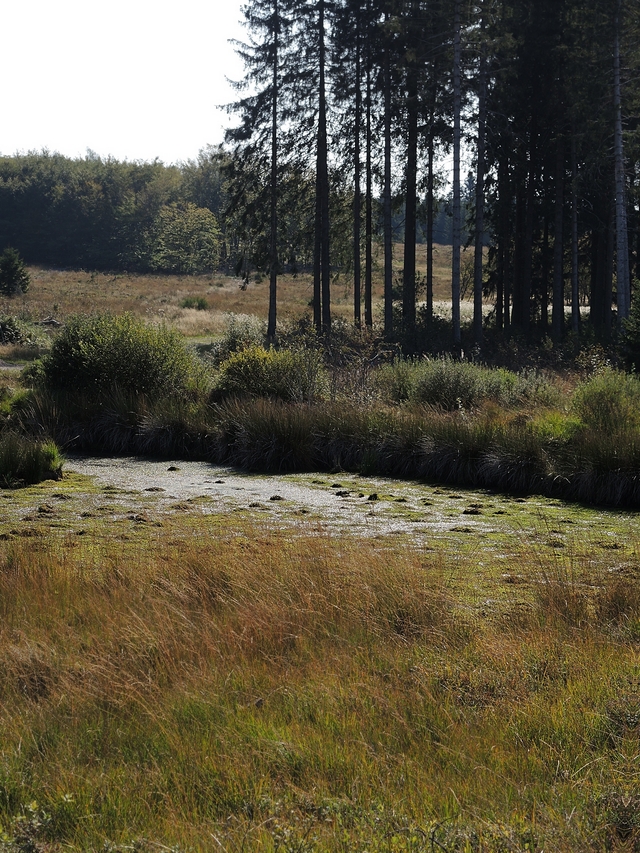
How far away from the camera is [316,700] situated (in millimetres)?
4262

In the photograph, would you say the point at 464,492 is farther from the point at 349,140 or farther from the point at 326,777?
the point at 349,140

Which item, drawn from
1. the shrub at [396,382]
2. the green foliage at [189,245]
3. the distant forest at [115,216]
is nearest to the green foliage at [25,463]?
the shrub at [396,382]

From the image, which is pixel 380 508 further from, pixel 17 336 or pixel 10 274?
pixel 10 274

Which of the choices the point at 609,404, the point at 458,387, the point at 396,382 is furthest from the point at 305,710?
the point at 396,382

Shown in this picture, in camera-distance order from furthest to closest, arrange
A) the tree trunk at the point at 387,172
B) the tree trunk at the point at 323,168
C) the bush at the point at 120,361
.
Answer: the tree trunk at the point at 323,168
the tree trunk at the point at 387,172
the bush at the point at 120,361

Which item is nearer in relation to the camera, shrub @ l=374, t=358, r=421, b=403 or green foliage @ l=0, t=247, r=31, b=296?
shrub @ l=374, t=358, r=421, b=403

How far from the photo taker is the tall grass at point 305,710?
127 inches

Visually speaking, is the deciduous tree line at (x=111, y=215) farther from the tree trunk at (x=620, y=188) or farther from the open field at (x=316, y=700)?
the open field at (x=316, y=700)

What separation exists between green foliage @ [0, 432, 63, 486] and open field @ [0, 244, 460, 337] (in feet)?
89.9

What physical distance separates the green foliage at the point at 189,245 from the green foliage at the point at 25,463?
3156 inches

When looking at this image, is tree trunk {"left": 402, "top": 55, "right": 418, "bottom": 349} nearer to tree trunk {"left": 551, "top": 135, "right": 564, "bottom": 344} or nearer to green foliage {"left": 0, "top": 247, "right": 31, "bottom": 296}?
tree trunk {"left": 551, "top": 135, "right": 564, "bottom": 344}

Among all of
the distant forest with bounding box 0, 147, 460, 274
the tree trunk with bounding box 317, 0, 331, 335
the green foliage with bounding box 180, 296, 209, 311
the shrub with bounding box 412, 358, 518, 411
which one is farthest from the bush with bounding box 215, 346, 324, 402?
the distant forest with bounding box 0, 147, 460, 274

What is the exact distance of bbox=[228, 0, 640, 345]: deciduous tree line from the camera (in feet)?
94.5

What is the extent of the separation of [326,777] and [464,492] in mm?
8734
